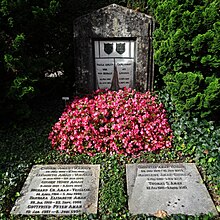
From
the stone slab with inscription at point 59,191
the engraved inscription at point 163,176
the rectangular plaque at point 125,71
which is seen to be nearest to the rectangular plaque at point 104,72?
the rectangular plaque at point 125,71

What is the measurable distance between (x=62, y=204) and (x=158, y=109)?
2.21 metres

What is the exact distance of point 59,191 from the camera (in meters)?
3.19

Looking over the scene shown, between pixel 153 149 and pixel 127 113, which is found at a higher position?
pixel 127 113

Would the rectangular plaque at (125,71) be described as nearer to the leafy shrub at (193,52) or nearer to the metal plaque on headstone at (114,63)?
the metal plaque on headstone at (114,63)

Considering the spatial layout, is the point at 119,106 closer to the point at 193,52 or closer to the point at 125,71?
the point at 125,71

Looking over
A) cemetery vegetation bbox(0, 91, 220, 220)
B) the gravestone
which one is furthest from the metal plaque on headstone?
cemetery vegetation bbox(0, 91, 220, 220)

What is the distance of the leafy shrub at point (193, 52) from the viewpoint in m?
3.65

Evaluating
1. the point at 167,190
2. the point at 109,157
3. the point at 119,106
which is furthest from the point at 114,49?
the point at 167,190

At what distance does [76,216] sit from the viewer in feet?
9.42

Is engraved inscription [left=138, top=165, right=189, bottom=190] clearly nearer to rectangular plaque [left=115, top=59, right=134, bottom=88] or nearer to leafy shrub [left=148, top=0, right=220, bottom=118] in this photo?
leafy shrub [left=148, top=0, right=220, bottom=118]

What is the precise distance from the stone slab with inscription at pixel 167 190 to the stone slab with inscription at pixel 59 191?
0.47 metres

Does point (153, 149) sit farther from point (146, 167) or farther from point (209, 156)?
point (209, 156)

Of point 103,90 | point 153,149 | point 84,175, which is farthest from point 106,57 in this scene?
point 84,175

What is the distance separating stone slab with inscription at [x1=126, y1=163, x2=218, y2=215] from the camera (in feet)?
9.66
